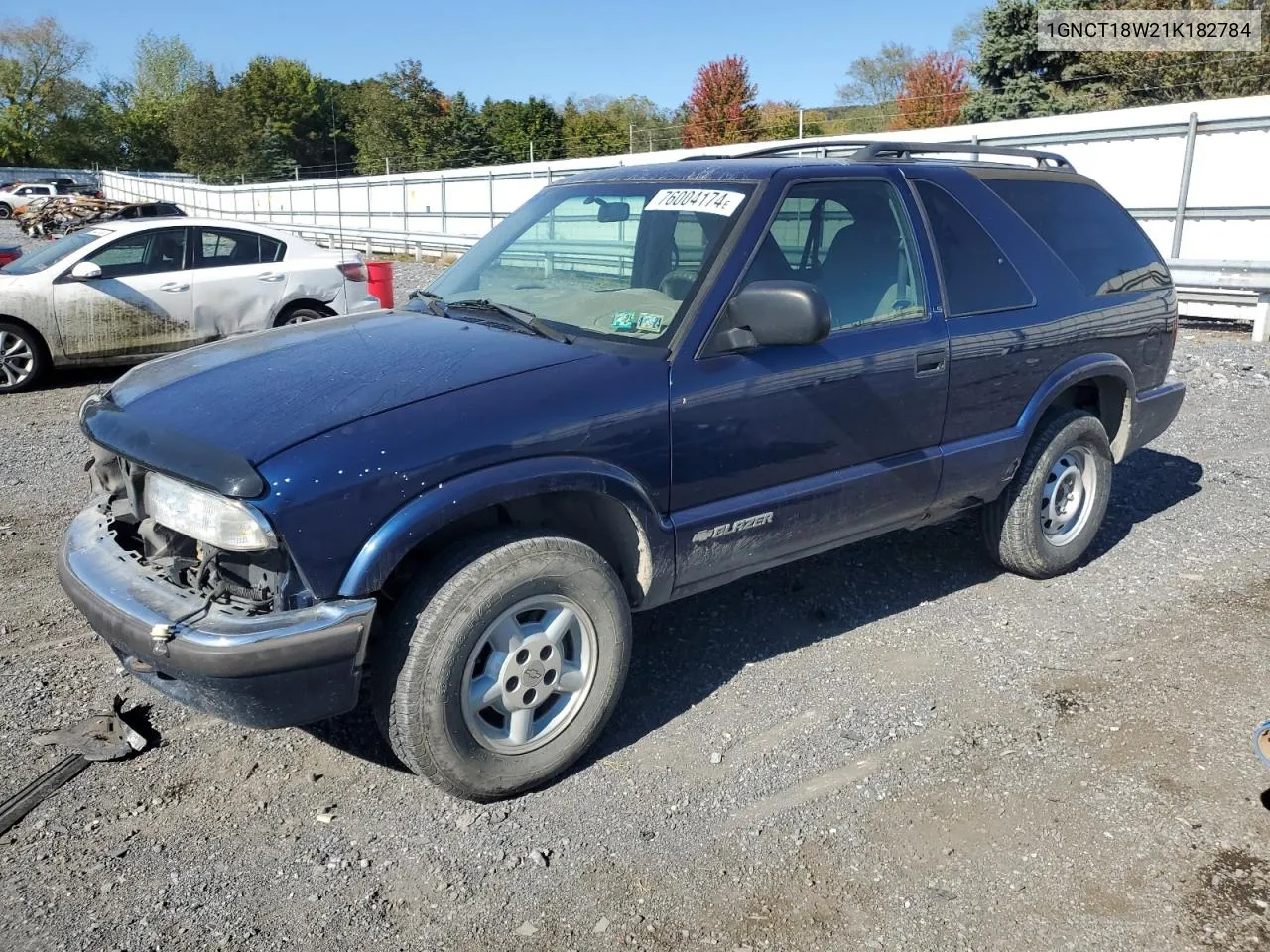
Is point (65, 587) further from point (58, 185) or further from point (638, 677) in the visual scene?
point (58, 185)

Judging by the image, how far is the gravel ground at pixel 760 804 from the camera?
2.67 meters

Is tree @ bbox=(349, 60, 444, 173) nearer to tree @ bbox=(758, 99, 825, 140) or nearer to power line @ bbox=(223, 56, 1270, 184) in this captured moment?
power line @ bbox=(223, 56, 1270, 184)

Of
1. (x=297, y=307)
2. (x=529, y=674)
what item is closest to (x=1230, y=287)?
(x=297, y=307)

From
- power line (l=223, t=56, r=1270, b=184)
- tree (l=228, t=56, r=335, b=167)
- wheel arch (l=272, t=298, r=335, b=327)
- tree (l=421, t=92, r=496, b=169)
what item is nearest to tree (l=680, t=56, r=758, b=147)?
power line (l=223, t=56, r=1270, b=184)

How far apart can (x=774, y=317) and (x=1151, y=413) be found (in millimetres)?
2963

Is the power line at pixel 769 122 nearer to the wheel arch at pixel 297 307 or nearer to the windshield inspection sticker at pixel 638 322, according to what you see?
the wheel arch at pixel 297 307

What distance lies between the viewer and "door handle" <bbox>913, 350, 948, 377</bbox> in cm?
399

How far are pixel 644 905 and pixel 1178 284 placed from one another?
39.0 feet

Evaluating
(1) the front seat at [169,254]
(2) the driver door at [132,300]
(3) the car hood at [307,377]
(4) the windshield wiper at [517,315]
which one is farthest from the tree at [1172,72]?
(3) the car hood at [307,377]

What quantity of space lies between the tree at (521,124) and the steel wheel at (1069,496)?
54.8m

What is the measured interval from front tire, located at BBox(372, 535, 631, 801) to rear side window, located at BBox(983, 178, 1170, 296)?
113 inches

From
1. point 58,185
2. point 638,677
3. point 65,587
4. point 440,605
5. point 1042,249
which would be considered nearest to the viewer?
point 440,605

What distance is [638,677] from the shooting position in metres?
3.98

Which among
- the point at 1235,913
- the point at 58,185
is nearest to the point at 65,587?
the point at 1235,913
